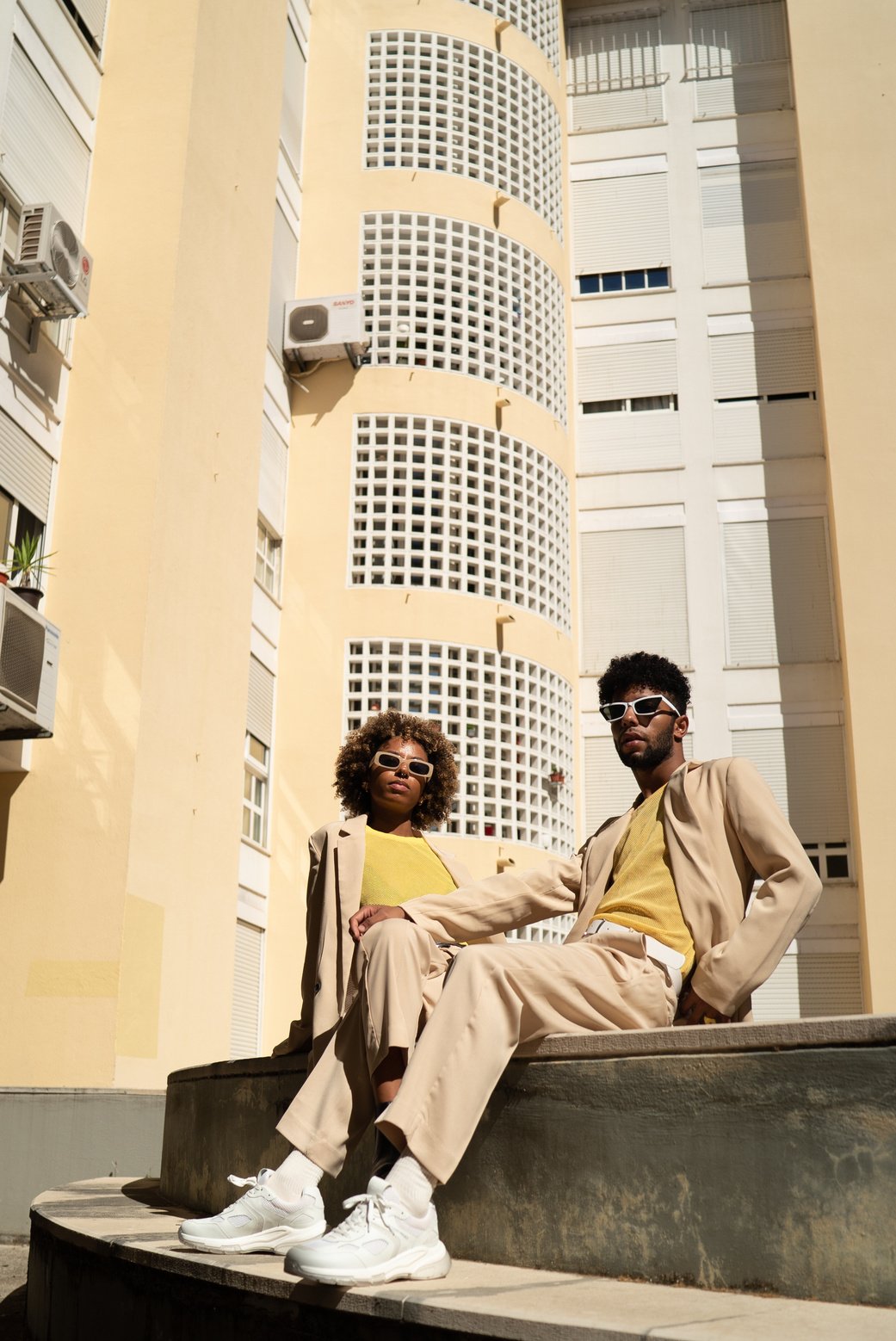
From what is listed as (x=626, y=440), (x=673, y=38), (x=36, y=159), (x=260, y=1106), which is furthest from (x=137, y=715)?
(x=673, y=38)

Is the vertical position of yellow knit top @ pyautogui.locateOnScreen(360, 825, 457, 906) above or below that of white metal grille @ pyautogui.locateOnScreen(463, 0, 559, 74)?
below

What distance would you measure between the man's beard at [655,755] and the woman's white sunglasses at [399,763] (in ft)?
3.34

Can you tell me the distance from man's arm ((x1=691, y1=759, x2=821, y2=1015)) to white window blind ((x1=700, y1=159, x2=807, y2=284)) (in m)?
18.7

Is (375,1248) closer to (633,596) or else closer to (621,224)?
(633,596)

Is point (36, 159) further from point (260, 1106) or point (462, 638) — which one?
point (260, 1106)

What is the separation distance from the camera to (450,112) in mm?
19344

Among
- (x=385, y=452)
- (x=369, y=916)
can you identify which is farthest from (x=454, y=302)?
(x=369, y=916)

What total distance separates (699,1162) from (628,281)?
65.6 feet

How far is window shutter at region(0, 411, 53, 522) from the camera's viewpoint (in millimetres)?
11703

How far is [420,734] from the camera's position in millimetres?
5477

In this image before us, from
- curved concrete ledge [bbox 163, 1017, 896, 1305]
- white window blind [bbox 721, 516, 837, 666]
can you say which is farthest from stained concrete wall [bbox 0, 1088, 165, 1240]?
white window blind [bbox 721, 516, 837, 666]

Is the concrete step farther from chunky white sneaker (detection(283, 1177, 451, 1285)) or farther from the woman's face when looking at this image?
the woman's face

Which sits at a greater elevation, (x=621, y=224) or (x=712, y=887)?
(x=621, y=224)

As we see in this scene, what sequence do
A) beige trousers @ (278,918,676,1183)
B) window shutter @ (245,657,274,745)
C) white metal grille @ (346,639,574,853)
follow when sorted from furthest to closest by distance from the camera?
white metal grille @ (346,639,574,853), window shutter @ (245,657,274,745), beige trousers @ (278,918,676,1183)
